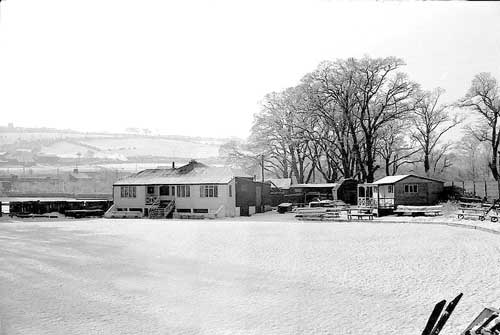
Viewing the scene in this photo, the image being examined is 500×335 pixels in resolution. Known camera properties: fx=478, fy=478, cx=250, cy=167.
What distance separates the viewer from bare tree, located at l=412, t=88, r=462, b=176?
13.2 feet

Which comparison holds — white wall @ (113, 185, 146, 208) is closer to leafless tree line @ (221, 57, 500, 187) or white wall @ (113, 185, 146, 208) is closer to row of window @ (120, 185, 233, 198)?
row of window @ (120, 185, 233, 198)

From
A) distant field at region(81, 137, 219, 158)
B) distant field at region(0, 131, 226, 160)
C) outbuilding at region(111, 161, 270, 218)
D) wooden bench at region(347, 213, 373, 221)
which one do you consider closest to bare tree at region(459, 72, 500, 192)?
distant field at region(0, 131, 226, 160)

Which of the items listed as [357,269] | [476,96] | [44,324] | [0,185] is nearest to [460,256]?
[357,269]

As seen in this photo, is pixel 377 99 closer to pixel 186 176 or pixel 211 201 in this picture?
pixel 211 201

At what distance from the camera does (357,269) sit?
4.78m

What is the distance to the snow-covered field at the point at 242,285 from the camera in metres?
2.90

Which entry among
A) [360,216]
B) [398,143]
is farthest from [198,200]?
[398,143]

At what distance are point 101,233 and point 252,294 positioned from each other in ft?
20.0

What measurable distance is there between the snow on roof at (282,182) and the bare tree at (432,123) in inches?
241

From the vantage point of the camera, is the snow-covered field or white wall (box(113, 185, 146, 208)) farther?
white wall (box(113, 185, 146, 208))

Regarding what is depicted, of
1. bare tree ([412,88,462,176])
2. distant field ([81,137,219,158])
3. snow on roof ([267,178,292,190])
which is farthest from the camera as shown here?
snow on roof ([267,178,292,190])

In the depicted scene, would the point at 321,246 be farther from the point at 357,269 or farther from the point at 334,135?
the point at 334,135

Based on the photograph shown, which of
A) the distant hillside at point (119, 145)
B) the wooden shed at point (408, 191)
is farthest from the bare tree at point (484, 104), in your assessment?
the wooden shed at point (408, 191)

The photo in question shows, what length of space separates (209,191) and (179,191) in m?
1.04
